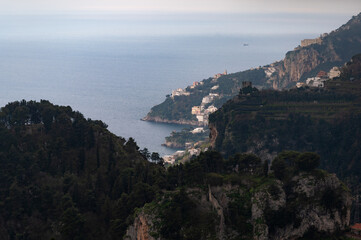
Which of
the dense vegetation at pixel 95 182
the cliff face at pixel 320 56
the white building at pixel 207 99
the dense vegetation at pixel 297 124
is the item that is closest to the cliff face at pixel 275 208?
the dense vegetation at pixel 95 182

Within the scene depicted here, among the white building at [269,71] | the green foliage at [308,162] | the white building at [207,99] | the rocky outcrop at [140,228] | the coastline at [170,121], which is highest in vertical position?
the white building at [269,71]

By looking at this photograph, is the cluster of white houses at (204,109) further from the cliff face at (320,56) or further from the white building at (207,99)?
the cliff face at (320,56)

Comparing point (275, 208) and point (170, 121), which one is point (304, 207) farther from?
point (170, 121)

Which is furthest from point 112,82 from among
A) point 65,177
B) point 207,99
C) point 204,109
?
point 65,177

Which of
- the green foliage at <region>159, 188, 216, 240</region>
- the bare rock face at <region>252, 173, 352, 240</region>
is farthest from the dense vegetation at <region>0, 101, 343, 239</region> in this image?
the bare rock face at <region>252, 173, 352, 240</region>

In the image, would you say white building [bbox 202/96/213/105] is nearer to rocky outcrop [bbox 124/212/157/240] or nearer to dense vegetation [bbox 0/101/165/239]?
dense vegetation [bbox 0/101/165/239]

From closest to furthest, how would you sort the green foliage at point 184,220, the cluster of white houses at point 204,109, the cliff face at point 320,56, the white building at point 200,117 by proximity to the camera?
the green foliage at point 184,220
the cluster of white houses at point 204,109
the white building at point 200,117
the cliff face at point 320,56
